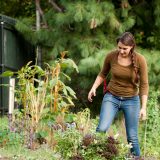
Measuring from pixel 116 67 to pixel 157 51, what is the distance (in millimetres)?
5054

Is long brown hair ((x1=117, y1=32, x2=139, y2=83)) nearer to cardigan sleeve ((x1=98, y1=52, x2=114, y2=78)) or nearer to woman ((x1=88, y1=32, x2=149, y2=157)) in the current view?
woman ((x1=88, y1=32, x2=149, y2=157))

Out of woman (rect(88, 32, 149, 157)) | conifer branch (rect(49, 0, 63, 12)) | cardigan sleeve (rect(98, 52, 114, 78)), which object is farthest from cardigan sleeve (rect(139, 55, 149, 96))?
conifer branch (rect(49, 0, 63, 12))

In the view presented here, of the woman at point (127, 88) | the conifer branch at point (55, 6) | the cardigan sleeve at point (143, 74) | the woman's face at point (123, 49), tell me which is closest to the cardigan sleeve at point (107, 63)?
the woman at point (127, 88)

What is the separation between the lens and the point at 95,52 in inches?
423

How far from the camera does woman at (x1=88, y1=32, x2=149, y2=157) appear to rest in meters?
6.12

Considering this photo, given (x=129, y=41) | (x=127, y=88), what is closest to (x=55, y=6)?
(x=127, y=88)

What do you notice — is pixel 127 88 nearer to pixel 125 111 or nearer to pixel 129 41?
pixel 125 111

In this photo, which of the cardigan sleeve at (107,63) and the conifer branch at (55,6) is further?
the conifer branch at (55,6)

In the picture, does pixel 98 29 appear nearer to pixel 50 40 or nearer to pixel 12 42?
pixel 50 40

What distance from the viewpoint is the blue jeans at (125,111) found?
6.15 m

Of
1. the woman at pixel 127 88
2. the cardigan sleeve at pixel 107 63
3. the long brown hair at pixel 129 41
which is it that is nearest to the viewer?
the long brown hair at pixel 129 41

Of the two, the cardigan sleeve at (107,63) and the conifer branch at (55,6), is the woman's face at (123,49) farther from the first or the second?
the conifer branch at (55,6)

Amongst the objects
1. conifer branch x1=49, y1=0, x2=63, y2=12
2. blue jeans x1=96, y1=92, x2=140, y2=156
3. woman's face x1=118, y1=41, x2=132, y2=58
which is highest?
conifer branch x1=49, y1=0, x2=63, y2=12

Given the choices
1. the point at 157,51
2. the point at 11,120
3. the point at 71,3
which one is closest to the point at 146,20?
the point at 157,51
